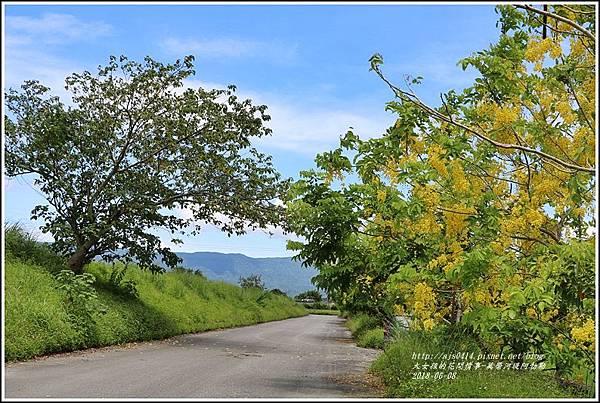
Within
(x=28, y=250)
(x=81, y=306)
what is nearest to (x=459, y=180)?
(x=81, y=306)

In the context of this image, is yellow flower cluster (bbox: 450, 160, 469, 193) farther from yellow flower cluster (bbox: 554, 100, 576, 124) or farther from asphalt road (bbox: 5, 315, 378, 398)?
asphalt road (bbox: 5, 315, 378, 398)

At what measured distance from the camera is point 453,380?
7566mm

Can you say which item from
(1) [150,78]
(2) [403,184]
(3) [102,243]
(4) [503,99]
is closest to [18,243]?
(3) [102,243]

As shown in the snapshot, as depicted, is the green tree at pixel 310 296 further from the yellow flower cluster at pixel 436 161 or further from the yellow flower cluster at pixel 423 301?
the yellow flower cluster at pixel 436 161

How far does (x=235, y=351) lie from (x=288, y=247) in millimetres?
7351

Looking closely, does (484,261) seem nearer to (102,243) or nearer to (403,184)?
(403,184)

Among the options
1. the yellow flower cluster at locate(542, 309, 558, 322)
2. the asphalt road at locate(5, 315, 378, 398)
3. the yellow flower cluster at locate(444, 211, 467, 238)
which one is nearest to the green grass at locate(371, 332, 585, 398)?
the asphalt road at locate(5, 315, 378, 398)

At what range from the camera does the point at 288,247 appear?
29.7 ft

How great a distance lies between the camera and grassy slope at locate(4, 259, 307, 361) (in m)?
11.8

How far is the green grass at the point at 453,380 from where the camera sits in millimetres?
6793

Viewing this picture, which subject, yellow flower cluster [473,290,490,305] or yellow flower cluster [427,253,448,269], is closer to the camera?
yellow flower cluster [473,290,490,305]

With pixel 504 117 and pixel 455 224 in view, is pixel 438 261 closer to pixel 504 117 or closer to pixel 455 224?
pixel 455 224

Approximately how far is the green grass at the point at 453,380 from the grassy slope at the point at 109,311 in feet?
21.7

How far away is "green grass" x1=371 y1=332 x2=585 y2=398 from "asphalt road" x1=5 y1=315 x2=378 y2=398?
570mm
